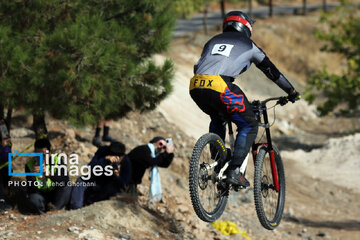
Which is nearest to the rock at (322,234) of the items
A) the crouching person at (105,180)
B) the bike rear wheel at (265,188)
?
the crouching person at (105,180)

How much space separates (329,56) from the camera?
4212cm

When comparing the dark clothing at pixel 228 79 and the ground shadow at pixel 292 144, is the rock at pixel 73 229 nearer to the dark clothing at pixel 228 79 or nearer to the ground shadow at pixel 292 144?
the dark clothing at pixel 228 79

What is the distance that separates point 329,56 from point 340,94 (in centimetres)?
1755

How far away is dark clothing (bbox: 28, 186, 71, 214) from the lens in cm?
950

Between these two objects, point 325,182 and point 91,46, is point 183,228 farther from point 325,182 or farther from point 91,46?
point 325,182

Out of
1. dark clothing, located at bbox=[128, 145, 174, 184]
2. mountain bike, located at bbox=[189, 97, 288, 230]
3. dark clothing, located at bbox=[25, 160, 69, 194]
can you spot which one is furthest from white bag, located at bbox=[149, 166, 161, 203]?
mountain bike, located at bbox=[189, 97, 288, 230]

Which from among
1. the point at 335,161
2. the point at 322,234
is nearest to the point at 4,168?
the point at 322,234

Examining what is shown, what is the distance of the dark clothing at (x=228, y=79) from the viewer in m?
6.36

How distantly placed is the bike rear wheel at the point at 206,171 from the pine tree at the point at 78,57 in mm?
4400

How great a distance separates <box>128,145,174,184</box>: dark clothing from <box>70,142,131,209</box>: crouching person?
20cm

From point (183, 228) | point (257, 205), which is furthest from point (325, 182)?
point (257, 205)

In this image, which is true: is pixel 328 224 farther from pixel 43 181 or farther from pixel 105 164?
pixel 43 181

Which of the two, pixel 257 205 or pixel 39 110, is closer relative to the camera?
pixel 257 205

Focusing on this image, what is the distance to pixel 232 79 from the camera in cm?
651
